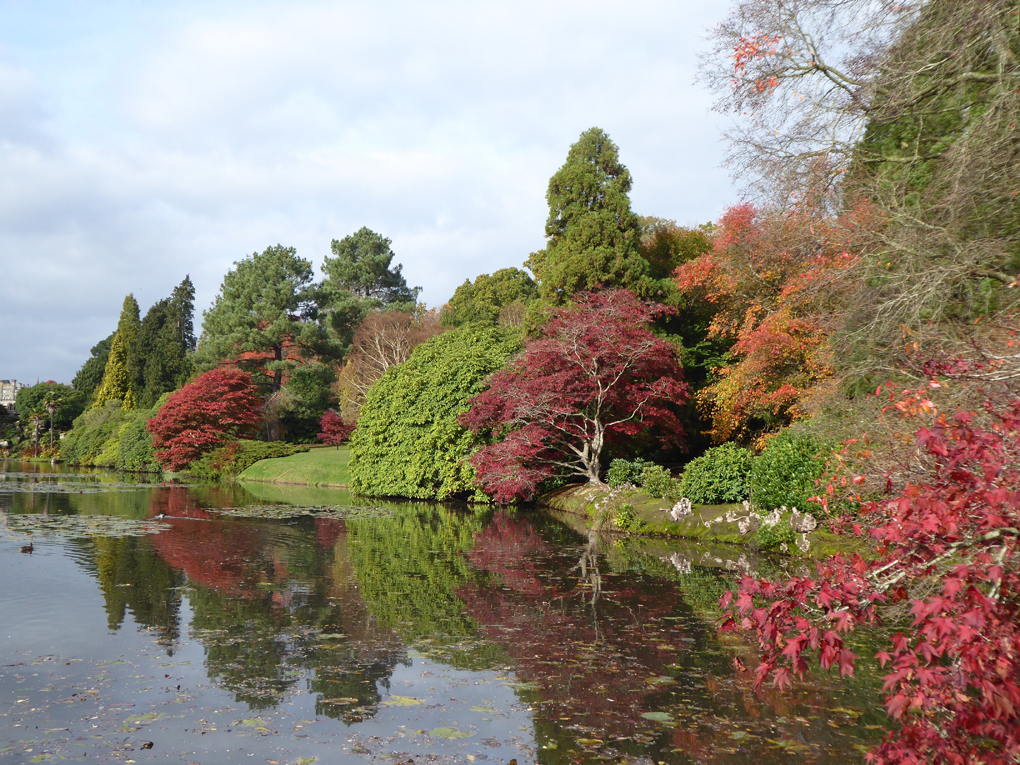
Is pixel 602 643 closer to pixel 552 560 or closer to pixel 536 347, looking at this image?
pixel 552 560

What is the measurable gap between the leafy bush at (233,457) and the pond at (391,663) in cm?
2428

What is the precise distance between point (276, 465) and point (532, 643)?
98.8 feet

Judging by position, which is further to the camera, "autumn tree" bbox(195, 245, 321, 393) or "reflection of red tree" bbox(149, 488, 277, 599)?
"autumn tree" bbox(195, 245, 321, 393)

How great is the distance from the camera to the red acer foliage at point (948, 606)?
2.47m

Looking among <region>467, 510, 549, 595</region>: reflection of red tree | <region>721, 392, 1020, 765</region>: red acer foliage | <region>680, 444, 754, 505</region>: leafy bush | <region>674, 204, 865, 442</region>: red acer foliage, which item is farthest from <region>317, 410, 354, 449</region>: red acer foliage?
<region>721, 392, 1020, 765</region>: red acer foliage

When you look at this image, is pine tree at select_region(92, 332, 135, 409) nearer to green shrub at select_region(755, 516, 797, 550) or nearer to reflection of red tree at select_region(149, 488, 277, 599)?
reflection of red tree at select_region(149, 488, 277, 599)

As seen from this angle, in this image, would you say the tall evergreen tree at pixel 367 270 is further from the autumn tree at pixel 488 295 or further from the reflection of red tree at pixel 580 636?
the reflection of red tree at pixel 580 636

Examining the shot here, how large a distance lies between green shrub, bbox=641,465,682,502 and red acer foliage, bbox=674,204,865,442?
9.53 feet

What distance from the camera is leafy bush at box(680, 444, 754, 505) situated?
13039mm

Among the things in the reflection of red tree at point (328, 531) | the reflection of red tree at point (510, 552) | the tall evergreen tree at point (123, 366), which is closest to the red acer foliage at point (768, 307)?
the reflection of red tree at point (510, 552)

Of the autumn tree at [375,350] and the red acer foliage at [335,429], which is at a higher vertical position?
the autumn tree at [375,350]

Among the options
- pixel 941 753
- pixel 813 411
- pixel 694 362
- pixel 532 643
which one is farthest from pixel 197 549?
pixel 694 362

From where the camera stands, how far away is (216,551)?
11.9 meters

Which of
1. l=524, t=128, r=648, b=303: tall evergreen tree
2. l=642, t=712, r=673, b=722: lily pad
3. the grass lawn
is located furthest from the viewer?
the grass lawn
